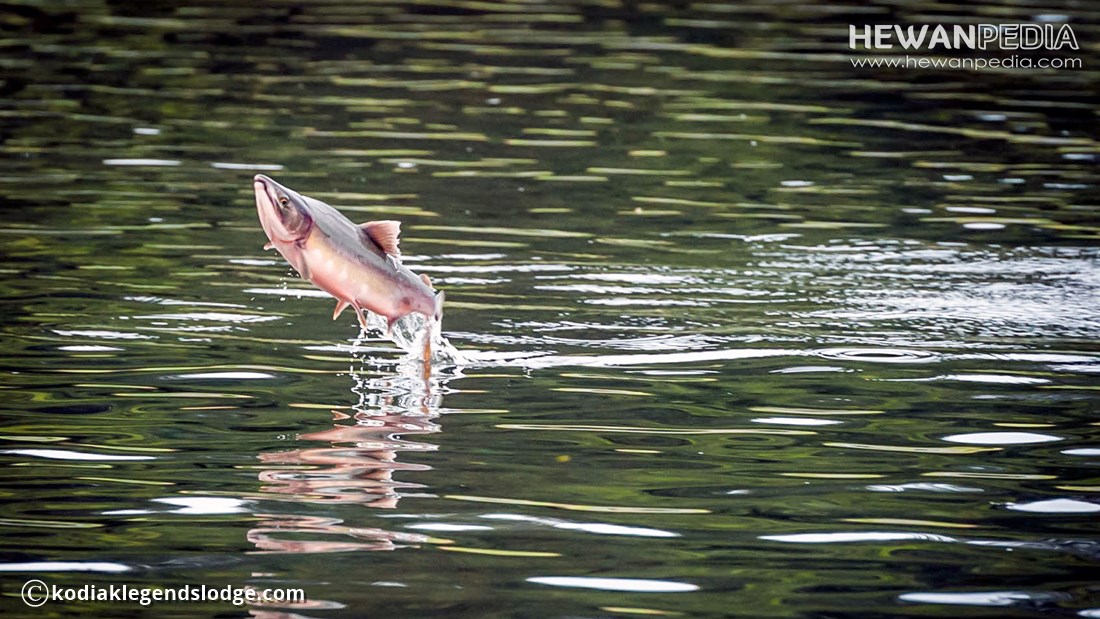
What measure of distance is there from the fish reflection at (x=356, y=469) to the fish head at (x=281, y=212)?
3.89ft

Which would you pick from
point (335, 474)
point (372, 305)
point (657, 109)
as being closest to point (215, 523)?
point (335, 474)

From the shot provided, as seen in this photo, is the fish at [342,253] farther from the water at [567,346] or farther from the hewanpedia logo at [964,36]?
the hewanpedia logo at [964,36]

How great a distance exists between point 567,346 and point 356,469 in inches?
122

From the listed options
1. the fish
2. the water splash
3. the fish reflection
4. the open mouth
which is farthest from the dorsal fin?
the water splash

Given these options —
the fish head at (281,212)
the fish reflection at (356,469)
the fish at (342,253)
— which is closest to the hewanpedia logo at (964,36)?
the fish reflection at (356,469)

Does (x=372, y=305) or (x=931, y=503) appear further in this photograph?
(x=372, y=305)

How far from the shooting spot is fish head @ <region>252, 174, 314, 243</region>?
387 inches

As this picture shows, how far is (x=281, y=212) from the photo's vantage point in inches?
390

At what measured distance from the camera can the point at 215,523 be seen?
8.98 meters

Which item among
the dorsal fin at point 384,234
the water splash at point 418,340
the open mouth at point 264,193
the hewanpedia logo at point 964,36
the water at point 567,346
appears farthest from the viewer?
the hewanpedia logo at point 964,36

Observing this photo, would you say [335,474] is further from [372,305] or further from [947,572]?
[947,572]

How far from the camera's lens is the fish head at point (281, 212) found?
983cm

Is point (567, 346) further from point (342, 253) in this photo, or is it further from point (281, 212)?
point (281, 212)

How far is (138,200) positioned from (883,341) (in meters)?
7.84
